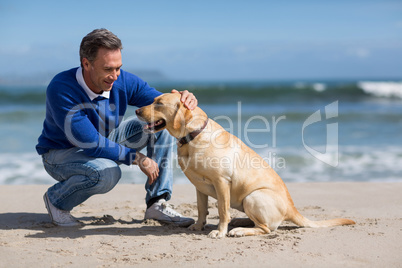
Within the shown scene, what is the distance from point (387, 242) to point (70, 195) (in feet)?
9.08

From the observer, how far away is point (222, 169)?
3.46 meters

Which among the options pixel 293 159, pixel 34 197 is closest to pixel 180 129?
pixel 34 197

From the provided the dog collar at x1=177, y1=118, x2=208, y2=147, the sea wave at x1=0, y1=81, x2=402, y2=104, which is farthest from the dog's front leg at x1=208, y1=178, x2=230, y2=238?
the sea wave at x1=0, y1=81, x2=402, y2=104

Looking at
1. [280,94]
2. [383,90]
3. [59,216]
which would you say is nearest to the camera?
[59,216]

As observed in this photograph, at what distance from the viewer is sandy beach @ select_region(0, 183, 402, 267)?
2924 millimetres

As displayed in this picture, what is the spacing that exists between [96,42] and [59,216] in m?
1.67

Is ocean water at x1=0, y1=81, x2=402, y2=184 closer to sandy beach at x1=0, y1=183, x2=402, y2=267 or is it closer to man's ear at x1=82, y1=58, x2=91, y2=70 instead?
sandy beach at x1=0, y1=183, x2=402, y2=267

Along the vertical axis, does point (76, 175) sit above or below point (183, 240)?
above

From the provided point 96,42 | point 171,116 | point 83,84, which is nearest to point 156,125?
point 171,116

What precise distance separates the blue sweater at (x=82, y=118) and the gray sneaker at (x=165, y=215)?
2.02 ft

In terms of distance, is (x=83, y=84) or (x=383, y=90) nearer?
(x=83, y=84)

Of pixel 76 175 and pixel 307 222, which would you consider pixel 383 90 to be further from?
pixel 76 175

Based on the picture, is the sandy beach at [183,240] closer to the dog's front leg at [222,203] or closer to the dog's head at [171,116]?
the dog's front leg at [222,203]

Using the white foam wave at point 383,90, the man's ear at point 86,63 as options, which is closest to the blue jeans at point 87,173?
the man's ear at point 86,63
